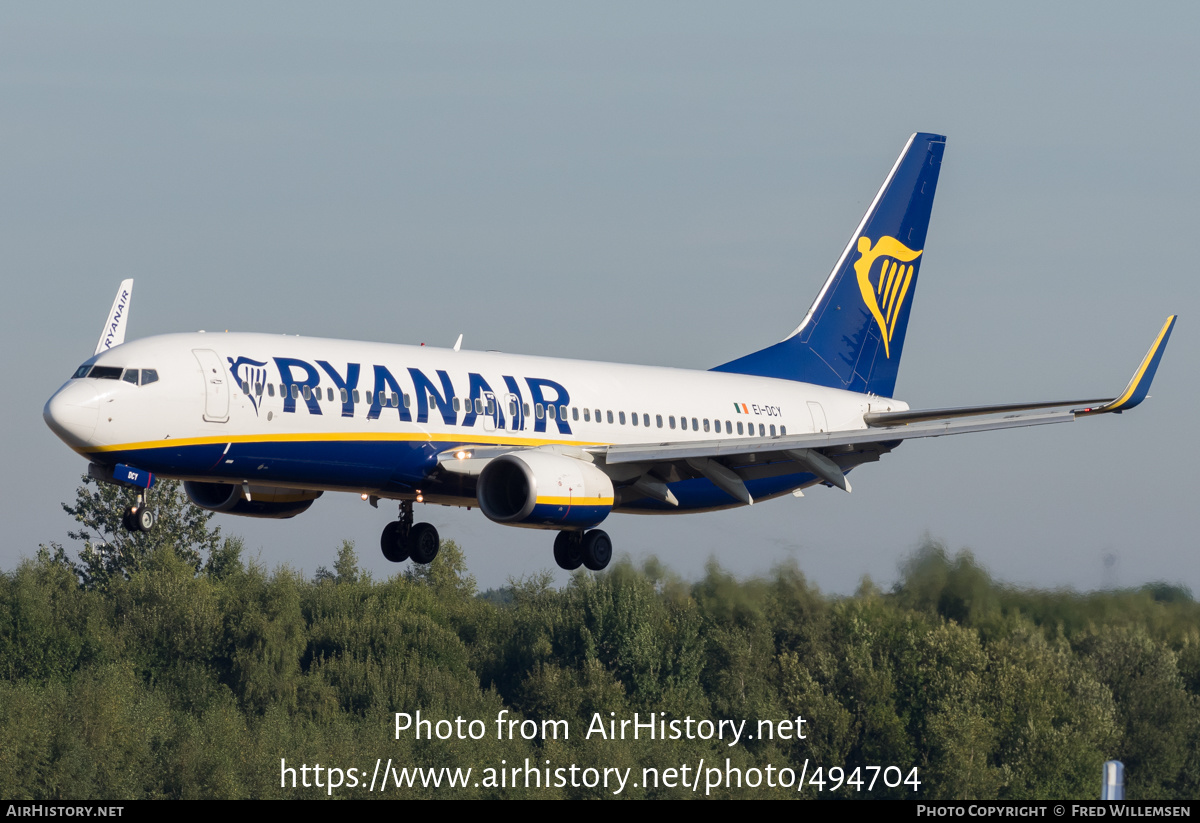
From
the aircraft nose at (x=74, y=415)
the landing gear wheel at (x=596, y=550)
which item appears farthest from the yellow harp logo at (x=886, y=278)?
the aircraft nose at (x=74, y=415)

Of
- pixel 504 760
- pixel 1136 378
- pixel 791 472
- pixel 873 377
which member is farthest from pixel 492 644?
pixel 1136 378

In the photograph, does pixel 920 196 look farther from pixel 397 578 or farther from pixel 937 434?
pixel 397 578

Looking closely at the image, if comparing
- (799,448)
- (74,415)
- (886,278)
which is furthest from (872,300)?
(74,415)

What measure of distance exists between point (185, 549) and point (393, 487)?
8153 centimetres

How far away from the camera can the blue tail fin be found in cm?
4966

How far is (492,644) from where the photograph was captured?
11081 cm

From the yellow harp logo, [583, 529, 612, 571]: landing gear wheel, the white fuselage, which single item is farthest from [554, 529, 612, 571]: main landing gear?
the yellow harp logo

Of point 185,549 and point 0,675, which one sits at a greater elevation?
point 185,549

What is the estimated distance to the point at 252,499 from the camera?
39.7m

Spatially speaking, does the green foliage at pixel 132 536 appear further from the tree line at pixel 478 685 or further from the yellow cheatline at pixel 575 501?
the yellow cheatline at pixel 575 501

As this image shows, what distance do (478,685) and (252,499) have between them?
2746 inches

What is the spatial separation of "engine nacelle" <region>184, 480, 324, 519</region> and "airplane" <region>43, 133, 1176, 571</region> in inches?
2.0

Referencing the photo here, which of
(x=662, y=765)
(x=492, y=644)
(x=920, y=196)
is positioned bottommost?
(x=662, y=765)

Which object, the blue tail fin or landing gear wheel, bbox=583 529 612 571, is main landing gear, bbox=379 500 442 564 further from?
the blue tail fin
